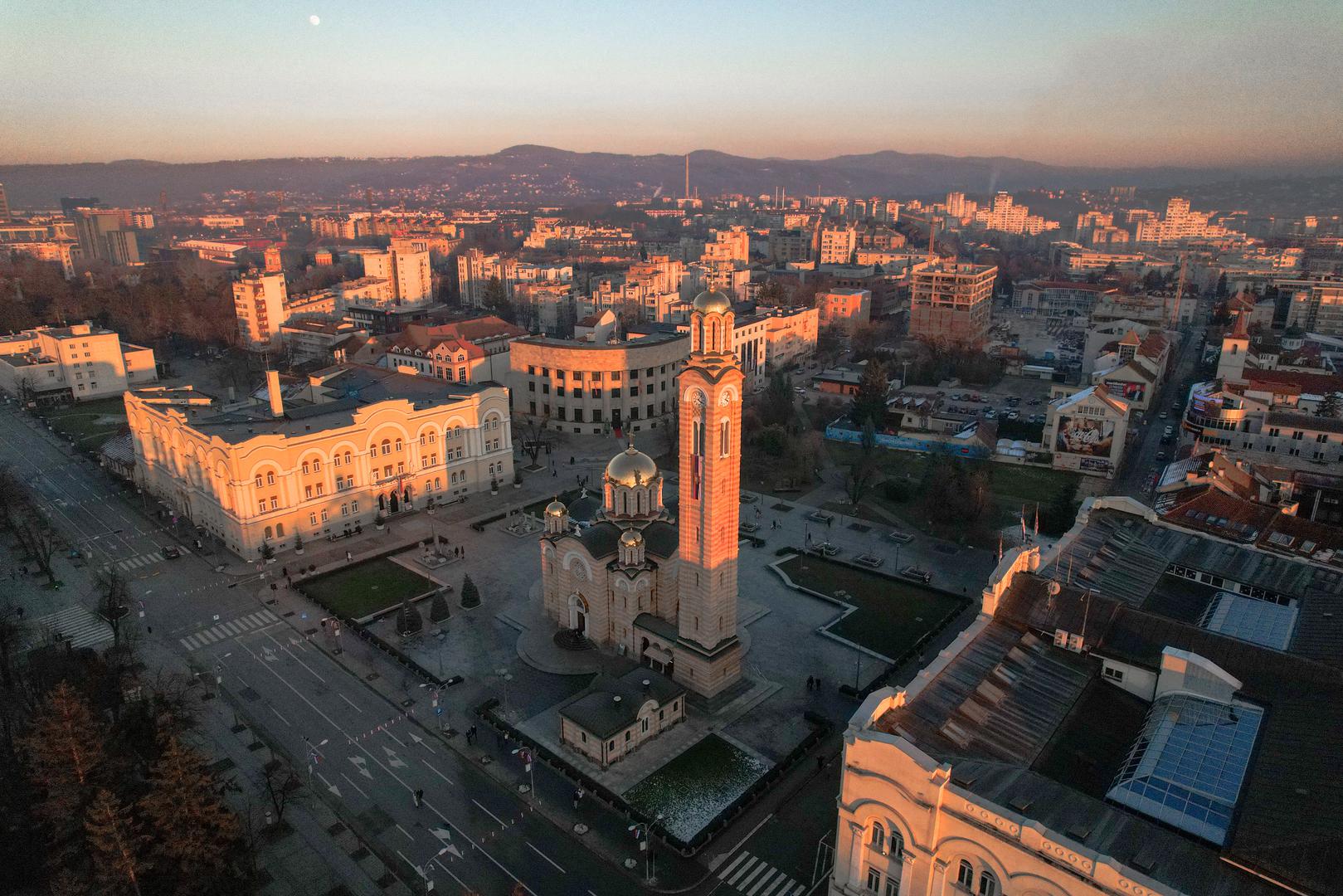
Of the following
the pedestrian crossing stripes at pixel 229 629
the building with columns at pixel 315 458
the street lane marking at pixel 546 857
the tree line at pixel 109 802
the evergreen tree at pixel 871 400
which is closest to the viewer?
the tree line at pixel 109 802

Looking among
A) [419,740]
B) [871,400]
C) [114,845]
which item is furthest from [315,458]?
[871,400]

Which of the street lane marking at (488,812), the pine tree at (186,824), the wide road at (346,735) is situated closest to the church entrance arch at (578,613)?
the wide road at (346,735)

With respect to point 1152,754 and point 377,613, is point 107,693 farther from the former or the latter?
point 1152,754

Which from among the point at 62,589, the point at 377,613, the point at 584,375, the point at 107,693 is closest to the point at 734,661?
the point at 377,613

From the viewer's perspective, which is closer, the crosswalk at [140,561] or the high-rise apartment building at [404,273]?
the crosswalk at [140,561]

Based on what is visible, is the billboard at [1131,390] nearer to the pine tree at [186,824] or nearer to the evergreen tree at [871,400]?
the evergreen tree at [871,400]

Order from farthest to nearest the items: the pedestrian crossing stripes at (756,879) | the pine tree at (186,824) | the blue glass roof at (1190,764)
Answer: the pedestrian crossing stripes at (756,879) < the pine tree at (186,824) < the blue glass roof at (1190,764)

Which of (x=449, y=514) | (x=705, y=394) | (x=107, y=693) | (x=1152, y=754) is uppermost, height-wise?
(x=705, y=394)
